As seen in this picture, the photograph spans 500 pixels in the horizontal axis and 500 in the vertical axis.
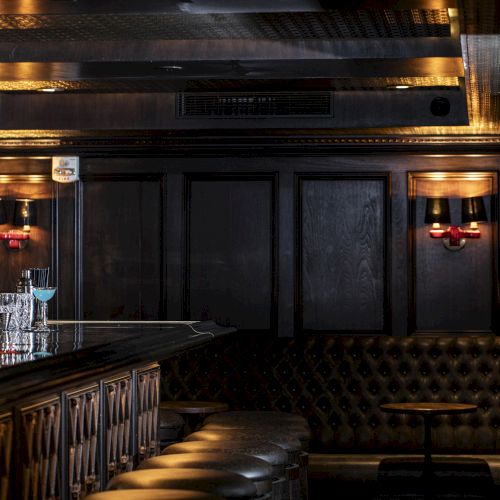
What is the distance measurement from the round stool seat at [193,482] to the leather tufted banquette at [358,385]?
171 inches

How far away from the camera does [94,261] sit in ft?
26.2

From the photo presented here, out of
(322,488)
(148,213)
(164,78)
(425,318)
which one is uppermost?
(164,78)

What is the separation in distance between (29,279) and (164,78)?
6.11 feet

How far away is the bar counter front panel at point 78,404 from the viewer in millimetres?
3014

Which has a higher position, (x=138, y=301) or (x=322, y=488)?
(x=138, y=301)

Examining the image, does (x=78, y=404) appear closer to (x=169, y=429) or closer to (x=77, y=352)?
(x=77, y=352)

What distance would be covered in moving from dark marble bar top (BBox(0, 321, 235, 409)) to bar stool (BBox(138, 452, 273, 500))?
34 cm

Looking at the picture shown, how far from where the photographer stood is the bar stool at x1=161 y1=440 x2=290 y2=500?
4.07 m

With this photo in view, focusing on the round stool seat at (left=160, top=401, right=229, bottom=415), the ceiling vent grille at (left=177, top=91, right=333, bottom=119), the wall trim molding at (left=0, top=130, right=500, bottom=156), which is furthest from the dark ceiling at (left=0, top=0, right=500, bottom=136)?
the round stool seat at (left=160, top=401, right=229, bottom=415)

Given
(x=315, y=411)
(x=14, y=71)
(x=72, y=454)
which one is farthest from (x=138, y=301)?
(x=72, y=454)

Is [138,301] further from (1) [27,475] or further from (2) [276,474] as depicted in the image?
(1) [27,475]

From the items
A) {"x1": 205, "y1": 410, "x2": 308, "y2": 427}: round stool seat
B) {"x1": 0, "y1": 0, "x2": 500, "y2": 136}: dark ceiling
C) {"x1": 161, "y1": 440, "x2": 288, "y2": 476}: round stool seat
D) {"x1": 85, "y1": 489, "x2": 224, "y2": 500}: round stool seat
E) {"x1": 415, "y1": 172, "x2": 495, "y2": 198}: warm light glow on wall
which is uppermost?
{"x1": 0, "y1": 0, "x2": 500, "y2": 136}: dark ceiling

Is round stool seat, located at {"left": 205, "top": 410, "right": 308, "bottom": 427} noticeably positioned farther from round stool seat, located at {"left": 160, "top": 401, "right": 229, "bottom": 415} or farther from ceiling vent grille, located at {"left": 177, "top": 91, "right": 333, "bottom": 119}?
ceiling vent grille, located at {"left": 177, "top": 91, "right": 333, "bottom": 119}

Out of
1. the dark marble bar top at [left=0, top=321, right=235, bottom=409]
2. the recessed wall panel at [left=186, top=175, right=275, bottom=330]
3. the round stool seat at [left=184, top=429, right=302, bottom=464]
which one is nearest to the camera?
the dark marble bar top at [left=0, top=321, right=235, bottom=409]
